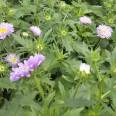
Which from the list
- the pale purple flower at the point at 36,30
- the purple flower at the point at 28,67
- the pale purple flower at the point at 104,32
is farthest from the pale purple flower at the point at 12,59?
the pale purple flower at the point at 104,32

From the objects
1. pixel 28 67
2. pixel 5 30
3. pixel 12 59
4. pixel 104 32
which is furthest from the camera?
pixel 104 32

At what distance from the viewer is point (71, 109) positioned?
153 cm

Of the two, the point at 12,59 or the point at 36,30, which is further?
the point at 36,30

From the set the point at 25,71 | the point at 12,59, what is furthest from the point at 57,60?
the point at 25,71

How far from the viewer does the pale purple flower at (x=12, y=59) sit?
189cm

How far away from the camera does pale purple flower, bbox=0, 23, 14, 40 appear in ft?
6.49

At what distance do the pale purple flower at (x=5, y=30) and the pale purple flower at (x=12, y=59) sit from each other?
10cm

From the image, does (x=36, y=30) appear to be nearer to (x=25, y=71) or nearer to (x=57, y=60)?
(x=57, y=60)

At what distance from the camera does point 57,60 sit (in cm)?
196

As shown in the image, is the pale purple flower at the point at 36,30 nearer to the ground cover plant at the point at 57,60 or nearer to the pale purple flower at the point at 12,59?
the ground cover plant at the point at 57,60

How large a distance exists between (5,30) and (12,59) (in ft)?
→ 0.58

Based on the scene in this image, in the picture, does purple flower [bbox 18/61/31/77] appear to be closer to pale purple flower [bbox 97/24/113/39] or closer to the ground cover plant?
the ground cover plant

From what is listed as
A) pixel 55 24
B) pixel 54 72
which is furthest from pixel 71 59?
pixel 55 24

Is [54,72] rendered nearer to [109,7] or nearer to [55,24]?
[55,24]
